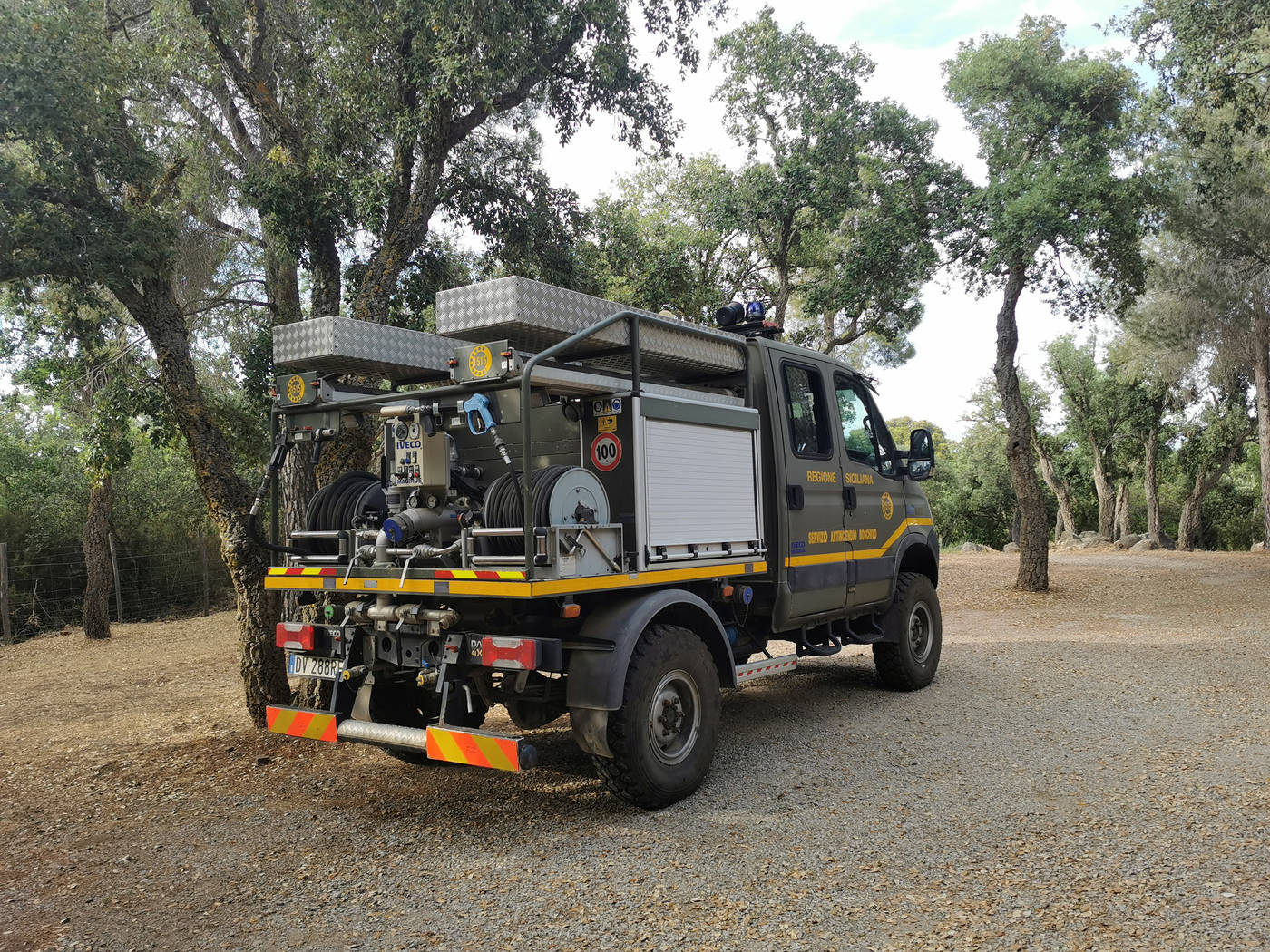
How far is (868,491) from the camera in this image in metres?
7.04

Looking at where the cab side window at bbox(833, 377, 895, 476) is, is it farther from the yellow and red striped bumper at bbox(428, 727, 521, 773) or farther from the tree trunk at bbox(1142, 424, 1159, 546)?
the tree trunk at bbox(1142, 424, 1159, 546)

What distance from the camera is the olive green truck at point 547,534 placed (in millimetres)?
4395

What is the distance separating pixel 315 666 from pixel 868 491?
4.26 metres

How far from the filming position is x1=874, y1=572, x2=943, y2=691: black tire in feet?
23.9

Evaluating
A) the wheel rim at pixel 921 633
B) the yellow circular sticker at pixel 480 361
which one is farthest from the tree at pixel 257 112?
the wheel rim at pixel 921 633

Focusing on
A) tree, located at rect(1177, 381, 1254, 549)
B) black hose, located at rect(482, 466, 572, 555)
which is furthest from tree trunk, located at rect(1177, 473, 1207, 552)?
black hose, located at rect(482, 466, 572, 555)

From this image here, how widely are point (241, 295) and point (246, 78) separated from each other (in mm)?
6318

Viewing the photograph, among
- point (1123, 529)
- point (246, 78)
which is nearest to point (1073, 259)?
point (246, 78)

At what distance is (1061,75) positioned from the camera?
14609 millimetres

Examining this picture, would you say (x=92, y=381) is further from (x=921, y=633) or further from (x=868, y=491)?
(x=921, y=633)

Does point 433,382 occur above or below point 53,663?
above

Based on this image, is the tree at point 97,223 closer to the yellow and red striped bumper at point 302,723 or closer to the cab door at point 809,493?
the yellow and red striped bumper at point 302,723

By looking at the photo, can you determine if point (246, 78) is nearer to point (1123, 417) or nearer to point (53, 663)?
point (53, 663)

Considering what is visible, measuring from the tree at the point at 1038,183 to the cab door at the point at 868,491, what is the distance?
8333 mm
